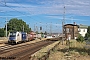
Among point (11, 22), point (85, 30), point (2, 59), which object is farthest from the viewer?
point (11, 22)

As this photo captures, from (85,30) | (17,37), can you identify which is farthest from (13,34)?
(85,30)

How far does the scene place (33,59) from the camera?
22.2 metres

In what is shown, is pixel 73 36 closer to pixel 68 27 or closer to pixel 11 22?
pixel 68 27

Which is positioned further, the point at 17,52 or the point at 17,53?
the point at 17,52

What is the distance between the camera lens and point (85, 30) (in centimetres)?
14200

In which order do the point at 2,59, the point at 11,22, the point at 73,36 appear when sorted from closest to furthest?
the point at 2,59, the point at 73,36, the point at 11,22

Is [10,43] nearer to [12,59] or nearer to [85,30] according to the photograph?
[12,59]

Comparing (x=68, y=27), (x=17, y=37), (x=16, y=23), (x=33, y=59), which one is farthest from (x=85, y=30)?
(x=33, y=59)

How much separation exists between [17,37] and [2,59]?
1272 inches

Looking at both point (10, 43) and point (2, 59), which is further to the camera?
point (10, 43)

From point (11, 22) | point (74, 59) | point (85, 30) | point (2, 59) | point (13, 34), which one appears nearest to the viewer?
point (74, 59)

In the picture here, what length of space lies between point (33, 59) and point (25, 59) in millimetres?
822

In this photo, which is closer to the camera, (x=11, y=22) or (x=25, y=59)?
(x=25, y=59)

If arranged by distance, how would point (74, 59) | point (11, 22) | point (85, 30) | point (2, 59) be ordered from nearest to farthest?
point (74, 59), point (2, 59), point (85, 30), point (11, 22)
